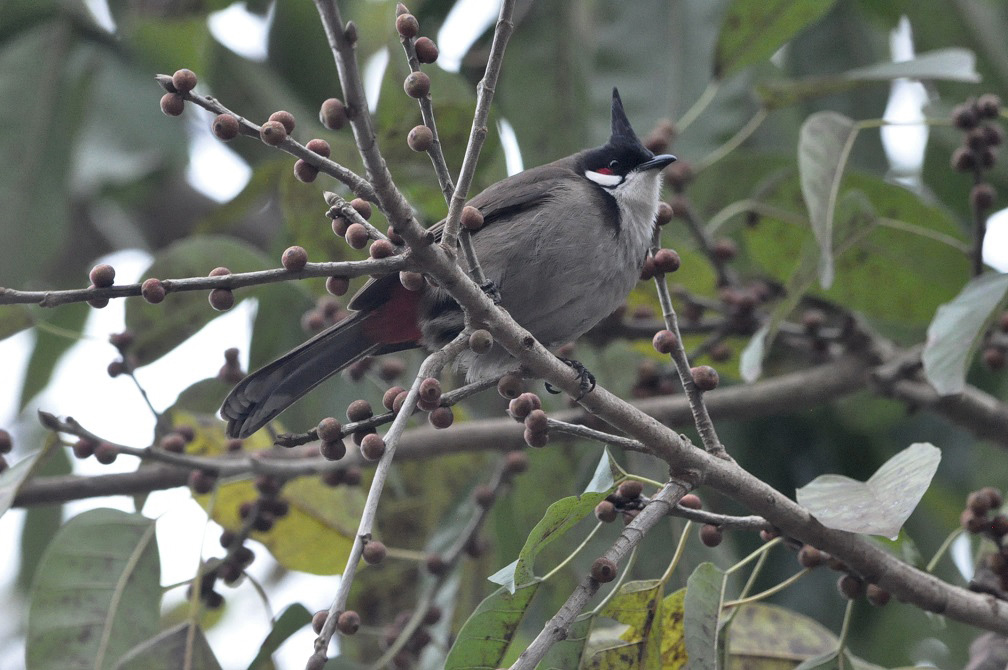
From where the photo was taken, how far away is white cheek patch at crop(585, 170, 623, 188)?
3.64 metres

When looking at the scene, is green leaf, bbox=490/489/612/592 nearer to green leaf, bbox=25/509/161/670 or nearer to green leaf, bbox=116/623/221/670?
green leaf, bbox=116/623/221/670

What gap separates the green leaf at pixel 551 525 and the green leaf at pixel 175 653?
1.13 meters

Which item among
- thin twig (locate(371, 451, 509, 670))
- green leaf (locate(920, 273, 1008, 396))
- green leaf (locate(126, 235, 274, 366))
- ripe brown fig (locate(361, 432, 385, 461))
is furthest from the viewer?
green leaf (locate(126, 235, 274, 366))

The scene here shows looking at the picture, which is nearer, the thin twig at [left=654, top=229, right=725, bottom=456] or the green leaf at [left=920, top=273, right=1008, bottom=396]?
the thin twig at [left=654, top=229, right=725, bottom=456]

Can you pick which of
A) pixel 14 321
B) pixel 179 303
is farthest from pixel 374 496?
pixel 179 303

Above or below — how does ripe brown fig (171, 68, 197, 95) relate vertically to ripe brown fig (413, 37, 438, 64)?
above

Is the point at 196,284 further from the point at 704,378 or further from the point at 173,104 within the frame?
the point at 704,378

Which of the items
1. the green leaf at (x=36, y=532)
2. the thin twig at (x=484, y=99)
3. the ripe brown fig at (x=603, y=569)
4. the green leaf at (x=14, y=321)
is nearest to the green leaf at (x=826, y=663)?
the ripe brown fig at (x=603, y=569)

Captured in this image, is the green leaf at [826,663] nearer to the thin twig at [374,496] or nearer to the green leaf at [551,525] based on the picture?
the green leaf at [551,525]

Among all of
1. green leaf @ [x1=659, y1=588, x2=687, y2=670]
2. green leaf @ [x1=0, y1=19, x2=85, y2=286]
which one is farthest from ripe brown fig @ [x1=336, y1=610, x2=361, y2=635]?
green leaf @ [x1=0, y1=19, x2=85, y2=286]

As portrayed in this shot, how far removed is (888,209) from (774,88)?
59 centimetres

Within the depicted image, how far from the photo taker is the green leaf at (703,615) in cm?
217

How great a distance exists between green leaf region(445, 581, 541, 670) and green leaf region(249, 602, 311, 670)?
1.00 meters

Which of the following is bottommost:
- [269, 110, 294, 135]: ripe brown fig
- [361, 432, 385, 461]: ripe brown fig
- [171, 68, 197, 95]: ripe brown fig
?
[361, 432, 385, 461]: ripe brown fig
